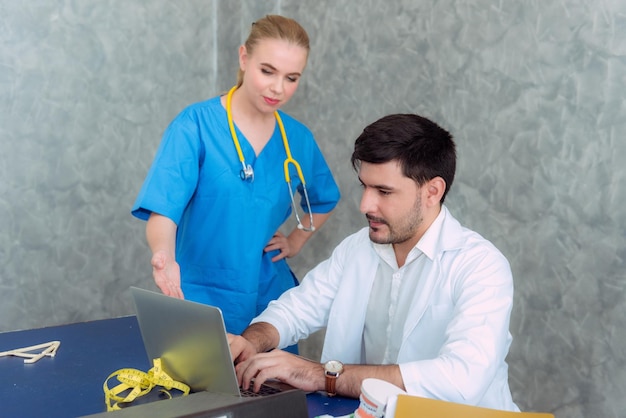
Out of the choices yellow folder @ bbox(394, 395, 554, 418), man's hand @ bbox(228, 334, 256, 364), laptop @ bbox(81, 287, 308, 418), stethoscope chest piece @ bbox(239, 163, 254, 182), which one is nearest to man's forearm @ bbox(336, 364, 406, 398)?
laptop @ bbox(81, 287, 308, 418)

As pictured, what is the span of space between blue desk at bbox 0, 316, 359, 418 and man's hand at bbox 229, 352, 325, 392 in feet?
0.10

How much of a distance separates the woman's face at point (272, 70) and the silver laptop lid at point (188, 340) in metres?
0.72

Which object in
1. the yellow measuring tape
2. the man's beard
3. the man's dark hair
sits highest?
the man's dark hair

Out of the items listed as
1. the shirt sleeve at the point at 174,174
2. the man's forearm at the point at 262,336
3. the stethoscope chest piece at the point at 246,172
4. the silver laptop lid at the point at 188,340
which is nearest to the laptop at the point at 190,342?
the silver laptop lid at the point at 188,340

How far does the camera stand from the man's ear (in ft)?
5.69

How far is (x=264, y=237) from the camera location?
2129mm

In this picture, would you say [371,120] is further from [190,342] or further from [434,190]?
[190,342]

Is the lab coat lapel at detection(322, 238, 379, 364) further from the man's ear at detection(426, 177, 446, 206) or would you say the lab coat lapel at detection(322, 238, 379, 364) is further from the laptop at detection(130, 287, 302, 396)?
the laptop at detection(130, 287, 302, 396)

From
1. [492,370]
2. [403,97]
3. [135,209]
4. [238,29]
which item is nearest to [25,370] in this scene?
[135,209]

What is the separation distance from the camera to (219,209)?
81.0 inches

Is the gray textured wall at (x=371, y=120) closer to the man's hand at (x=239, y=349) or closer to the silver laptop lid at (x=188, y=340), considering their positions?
the man's hand at (x=239, y=349)

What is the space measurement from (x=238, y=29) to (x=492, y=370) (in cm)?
244

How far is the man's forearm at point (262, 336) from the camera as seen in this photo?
1.75 metres

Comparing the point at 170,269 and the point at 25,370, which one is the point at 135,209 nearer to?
the point at 170,269
